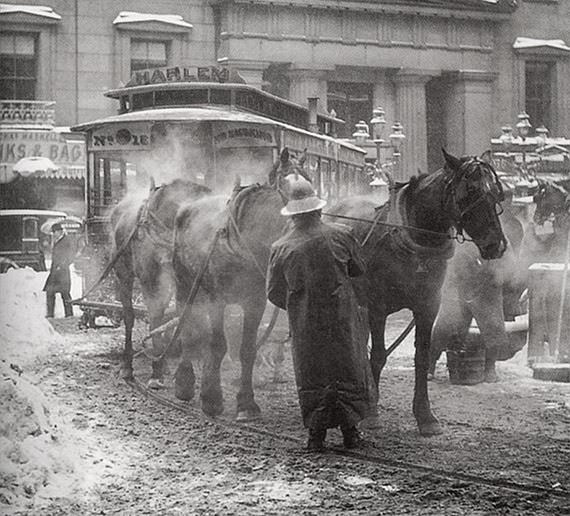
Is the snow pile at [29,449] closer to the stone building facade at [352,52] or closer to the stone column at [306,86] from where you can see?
the stone building facade at [352,52]

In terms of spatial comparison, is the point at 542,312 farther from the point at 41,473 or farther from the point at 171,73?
the point at 41,473

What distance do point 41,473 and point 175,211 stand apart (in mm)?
4256

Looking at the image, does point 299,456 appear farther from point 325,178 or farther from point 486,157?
point 325,178

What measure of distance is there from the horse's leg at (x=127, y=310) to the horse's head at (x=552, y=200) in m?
4.50

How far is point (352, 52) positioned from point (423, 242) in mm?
6716

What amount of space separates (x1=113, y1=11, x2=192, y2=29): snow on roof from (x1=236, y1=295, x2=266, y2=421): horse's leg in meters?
5.21

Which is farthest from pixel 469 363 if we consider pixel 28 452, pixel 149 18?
pixel 149 18

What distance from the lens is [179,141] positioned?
33.5 ft

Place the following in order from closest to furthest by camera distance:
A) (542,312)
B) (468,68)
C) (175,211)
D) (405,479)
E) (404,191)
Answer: (405,479)
(404,191)
(175,211)
(542,312)
(468,68)

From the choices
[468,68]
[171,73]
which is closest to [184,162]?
[171,73]

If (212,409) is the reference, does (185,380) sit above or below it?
above

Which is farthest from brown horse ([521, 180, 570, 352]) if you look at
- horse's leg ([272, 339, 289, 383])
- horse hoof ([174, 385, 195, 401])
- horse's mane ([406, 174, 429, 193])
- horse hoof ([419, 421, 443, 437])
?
horse hoof ([174, 385, 195, 401])

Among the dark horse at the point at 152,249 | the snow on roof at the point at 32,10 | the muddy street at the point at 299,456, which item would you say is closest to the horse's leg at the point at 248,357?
the muddy street at the point at 299,456

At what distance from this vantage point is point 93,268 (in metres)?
11.1
